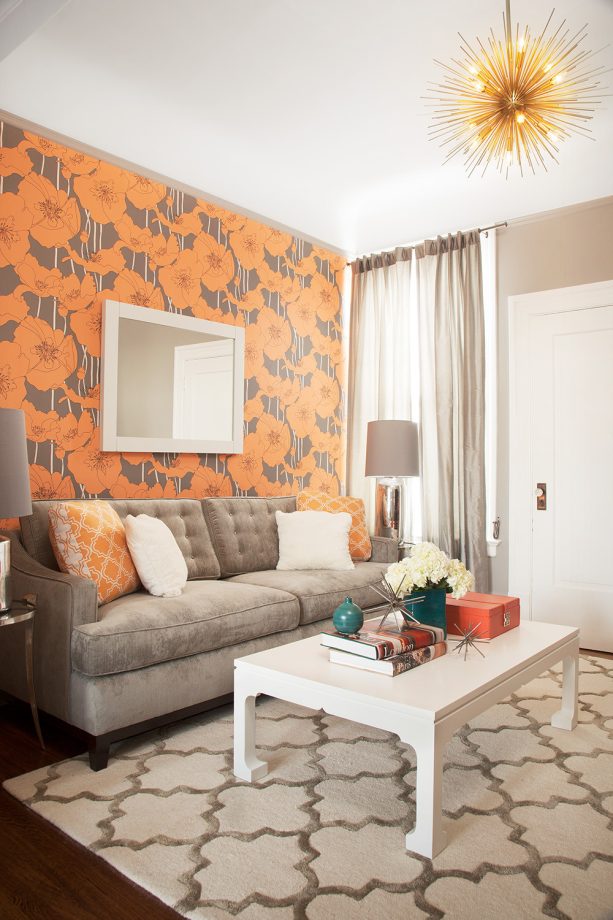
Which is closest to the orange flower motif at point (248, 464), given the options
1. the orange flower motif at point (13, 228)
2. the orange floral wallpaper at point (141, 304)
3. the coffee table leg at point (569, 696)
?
the orange floral wallpaper at point (141, 304)

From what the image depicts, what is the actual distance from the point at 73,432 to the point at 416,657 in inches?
84.7

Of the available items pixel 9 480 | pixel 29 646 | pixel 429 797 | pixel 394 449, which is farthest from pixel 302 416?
pixel 429 797

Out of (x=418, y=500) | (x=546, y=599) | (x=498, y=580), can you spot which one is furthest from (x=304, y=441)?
(x=546, y=599)

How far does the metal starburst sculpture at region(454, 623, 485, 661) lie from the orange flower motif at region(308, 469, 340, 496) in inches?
98.0

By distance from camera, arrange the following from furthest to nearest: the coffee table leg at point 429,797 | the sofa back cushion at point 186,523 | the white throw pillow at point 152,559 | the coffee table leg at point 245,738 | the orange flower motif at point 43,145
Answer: the sofa back cushion at point 186,523 → the orange flower motif at point 43,145 → the white throw pillow at point 152,559 → the coffee table leg at point 245,738 → the coffee table leg at point 429,797

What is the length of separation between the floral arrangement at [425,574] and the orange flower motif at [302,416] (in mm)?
2457

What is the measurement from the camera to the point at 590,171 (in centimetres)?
427

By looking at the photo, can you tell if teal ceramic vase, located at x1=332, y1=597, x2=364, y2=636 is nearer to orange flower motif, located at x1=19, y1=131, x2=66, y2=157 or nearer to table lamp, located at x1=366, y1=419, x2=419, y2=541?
table lamp, located at x1=366, y1=419, x2=419, y2=541

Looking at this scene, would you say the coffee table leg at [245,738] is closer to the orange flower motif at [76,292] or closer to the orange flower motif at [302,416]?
the orange flower motif at [76,292]

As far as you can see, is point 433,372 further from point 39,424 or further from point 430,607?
point 39,424

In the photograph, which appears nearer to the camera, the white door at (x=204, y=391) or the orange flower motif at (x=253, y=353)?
the white door at (x=204, y=391)

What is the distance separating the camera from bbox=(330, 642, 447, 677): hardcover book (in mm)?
2223

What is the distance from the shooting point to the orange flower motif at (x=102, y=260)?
11.7ft

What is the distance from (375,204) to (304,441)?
190cm
